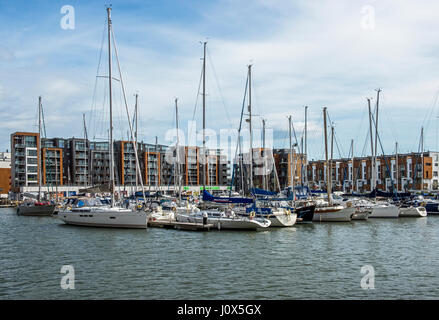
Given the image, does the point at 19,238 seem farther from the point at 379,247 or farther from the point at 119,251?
the point at 379,247

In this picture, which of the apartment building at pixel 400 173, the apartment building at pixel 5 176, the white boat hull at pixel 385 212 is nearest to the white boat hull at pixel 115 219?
the white boat hull at pixel 385 212

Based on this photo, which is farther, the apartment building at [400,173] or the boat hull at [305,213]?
the apartment building at [400,173]

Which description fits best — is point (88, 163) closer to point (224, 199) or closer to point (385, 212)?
point (224, 199)

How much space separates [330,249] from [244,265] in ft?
28.9

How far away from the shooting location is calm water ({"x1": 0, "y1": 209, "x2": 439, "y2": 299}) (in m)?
19.1

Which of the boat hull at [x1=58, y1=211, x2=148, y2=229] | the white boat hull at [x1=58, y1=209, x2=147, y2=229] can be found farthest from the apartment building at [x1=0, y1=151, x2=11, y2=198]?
the white boat hull at [x1=58, y1=209, x2=147, y2=229]

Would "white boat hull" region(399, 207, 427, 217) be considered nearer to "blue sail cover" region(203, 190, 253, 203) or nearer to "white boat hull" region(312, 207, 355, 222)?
"white boat hull" region(312, 207, 355, 222)

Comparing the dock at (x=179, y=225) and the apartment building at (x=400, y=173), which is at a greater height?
the apartment building at (x=400, y=173)

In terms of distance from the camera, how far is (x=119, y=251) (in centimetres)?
2925

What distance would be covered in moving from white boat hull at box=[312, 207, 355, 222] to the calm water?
36.0 feet

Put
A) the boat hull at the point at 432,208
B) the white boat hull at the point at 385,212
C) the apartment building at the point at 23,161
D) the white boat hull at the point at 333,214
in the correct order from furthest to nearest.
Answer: the apartment building at the point at 23,161, the boat hull at the point at 432,208, the white boat hull at the point at 385,212, the white boat hull at the point at 333,214

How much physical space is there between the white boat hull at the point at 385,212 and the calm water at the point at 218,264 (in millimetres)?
17239

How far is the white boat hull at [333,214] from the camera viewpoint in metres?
51.7

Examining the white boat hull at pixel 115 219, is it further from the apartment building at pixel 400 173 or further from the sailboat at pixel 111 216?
the apartment building at pixel 400 173
